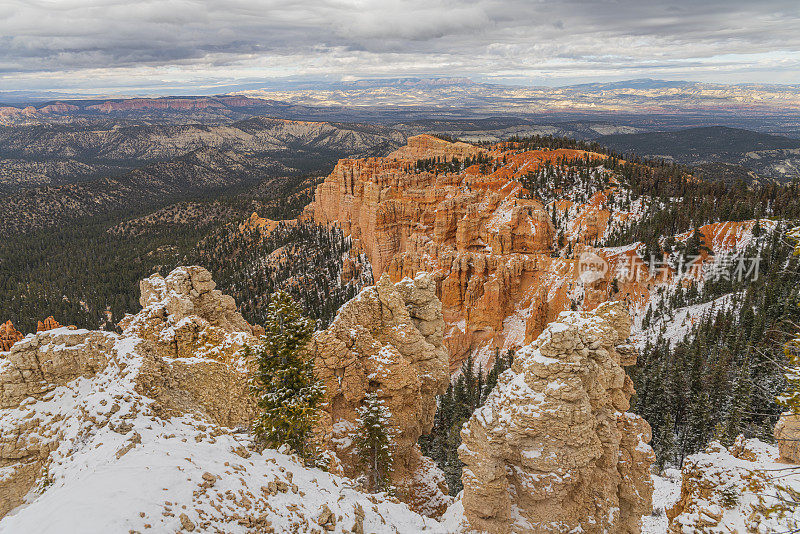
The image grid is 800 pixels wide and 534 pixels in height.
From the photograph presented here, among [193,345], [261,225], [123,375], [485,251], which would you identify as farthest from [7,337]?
[261,225]

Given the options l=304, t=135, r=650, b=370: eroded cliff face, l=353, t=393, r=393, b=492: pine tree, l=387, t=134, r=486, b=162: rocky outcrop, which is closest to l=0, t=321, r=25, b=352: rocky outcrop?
l=353, t=393, r=393, b=492: pine tree

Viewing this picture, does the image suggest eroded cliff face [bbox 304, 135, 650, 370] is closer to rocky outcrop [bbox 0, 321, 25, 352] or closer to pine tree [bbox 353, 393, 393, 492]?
pine tree [bbox 353, 393, 393, 492]

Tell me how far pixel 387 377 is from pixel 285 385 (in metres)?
6.29

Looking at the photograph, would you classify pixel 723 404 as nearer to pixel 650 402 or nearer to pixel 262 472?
pixel 650 402

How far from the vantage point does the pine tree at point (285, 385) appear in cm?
1750

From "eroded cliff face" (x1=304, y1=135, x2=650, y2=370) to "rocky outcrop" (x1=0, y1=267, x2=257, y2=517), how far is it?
55.4 m

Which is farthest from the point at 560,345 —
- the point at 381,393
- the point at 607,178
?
the point at 607,178

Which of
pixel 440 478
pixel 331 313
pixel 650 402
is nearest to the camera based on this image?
pixel 440 478

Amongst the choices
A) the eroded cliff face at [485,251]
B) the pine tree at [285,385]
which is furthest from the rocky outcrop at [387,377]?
the eroded cliff face at [485,251]

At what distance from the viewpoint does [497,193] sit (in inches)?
3620

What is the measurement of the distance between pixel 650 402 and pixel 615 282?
3001 centimetres

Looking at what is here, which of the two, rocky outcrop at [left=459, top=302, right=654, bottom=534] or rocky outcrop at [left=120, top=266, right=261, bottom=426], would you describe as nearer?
rocky outcrop at [left=459, top=302, right=654, bottom=534]

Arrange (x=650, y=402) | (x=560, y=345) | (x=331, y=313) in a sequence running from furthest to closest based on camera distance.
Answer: (x=331, y=313) → (x=650, y=402) → (x=560, y=345)

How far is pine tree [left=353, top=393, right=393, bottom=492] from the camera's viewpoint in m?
20.8
